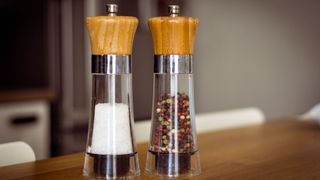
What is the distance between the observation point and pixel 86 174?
881 millimetres

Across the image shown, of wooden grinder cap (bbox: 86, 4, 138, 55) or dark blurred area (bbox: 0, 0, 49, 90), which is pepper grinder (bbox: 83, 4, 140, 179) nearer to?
wooden grinder cap (bbox: 86, 4, 138, 55)

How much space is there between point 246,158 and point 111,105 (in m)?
0.36

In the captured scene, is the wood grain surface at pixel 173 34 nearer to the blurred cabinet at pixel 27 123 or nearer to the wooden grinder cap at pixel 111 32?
the wooden grinder cap at pixel 111 32

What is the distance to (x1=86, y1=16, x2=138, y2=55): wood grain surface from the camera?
0.83 metres

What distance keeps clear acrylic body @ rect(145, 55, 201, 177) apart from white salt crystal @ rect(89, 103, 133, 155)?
5 centimetres

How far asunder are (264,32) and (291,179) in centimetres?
325

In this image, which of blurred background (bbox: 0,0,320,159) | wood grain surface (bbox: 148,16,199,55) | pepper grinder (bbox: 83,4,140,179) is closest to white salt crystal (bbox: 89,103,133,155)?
pepper grinder (bbox: 83,4,140,179)

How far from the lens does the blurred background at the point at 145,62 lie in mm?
3041

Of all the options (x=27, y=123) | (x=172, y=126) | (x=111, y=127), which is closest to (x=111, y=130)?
(x=111, y=127)

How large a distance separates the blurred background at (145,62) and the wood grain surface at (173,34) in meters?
1.72

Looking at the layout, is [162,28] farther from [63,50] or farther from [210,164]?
[63,50]

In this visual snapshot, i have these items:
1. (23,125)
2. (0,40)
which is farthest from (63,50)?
(23,125)

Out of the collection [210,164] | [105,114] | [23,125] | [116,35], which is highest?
[116,35]

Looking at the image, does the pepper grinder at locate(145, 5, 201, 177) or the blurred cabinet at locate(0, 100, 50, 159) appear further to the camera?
the blurred cabinet at locate(0, 100, 50, 159)
